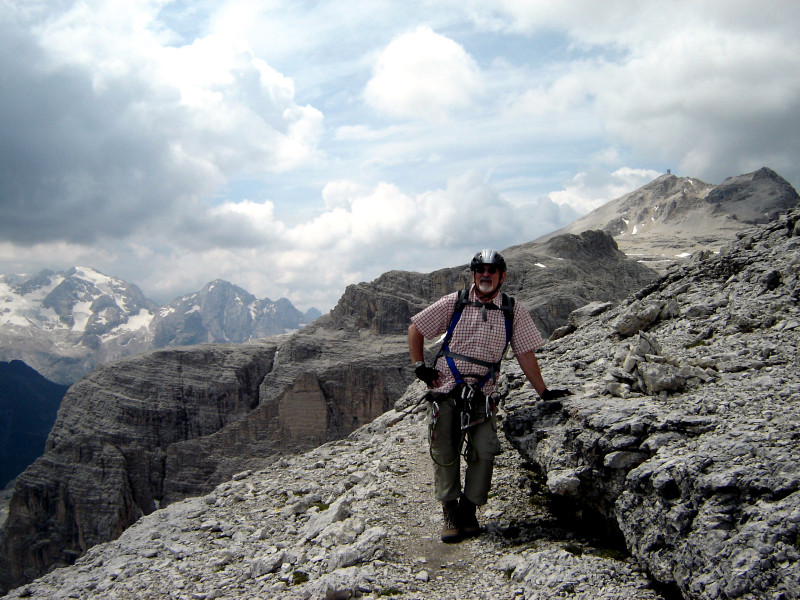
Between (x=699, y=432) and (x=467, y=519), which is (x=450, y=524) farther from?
(x=699, y=432)

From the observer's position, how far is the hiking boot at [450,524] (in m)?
7.66

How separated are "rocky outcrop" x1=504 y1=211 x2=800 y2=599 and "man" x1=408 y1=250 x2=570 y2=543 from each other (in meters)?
0.86

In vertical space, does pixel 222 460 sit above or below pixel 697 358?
below

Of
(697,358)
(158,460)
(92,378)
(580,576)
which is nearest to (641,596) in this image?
(580,576)

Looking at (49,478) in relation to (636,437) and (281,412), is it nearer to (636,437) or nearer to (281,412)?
(281,412)

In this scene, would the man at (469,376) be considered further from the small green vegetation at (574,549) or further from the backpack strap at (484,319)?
the small green vegetation at (574,549)

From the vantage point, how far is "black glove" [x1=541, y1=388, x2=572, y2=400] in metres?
8.45

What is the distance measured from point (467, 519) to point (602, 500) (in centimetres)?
188

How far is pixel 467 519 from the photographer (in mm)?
7852

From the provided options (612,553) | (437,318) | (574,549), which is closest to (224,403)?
(437,318)

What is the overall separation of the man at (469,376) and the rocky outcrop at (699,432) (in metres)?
0.86

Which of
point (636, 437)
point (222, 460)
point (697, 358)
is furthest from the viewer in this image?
point (222, 460)

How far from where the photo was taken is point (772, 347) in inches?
302

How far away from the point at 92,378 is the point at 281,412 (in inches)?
1516
